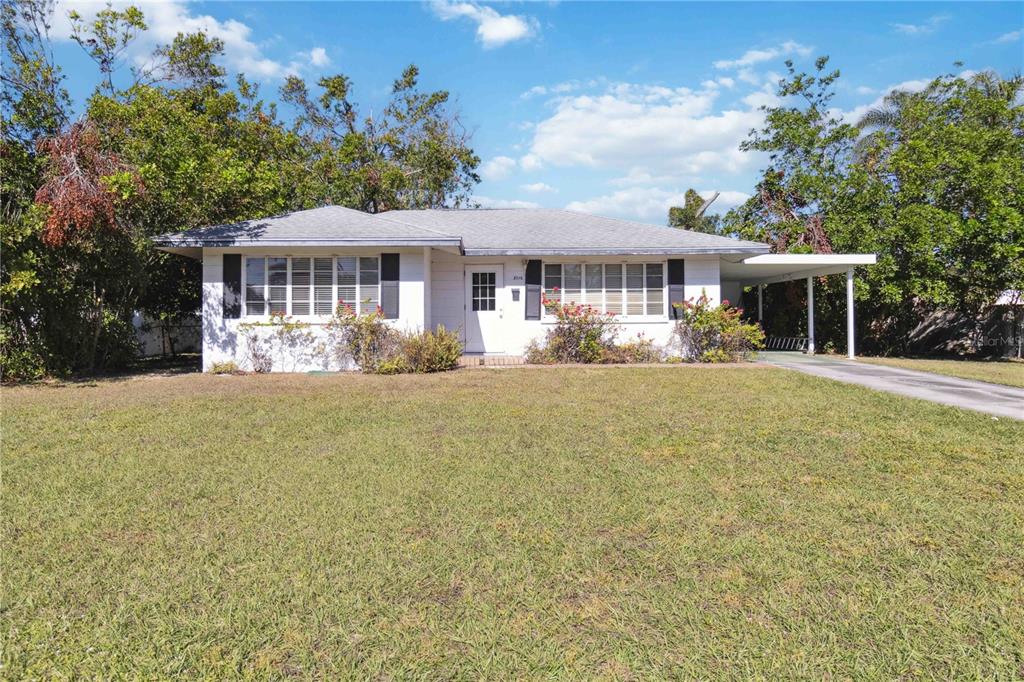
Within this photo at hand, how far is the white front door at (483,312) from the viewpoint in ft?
45.6

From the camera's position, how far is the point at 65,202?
9.22m

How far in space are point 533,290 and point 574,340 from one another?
61.7 inches

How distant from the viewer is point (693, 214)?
37656 mm

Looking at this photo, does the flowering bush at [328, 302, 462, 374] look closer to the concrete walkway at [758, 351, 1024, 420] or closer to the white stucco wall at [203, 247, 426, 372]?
the white stucco wall at [203, 247, 426, 372]

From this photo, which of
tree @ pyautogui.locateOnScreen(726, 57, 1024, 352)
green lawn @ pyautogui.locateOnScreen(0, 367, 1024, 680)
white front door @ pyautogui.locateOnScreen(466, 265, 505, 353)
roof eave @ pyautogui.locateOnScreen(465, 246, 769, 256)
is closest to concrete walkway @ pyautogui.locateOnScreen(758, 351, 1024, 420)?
green lawn @ pyautogui.locateOnScreen(0, 367, 1024, 680)

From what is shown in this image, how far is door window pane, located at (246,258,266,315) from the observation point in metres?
12.0

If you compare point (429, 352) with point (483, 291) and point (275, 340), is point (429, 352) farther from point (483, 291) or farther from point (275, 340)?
point (275, 340)

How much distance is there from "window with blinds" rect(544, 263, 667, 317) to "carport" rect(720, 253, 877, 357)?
2.30 metres

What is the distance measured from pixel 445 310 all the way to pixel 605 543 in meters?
11.0

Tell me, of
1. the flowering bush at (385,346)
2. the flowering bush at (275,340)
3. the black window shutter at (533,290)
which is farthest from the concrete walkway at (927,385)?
the flowering bush at (275,340)

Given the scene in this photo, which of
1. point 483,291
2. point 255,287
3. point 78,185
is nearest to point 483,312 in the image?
point 483,291

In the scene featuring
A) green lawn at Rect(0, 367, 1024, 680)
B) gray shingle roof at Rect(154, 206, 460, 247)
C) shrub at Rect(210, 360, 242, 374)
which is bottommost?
green lawn at Rect(0, 367, 1024, 680)

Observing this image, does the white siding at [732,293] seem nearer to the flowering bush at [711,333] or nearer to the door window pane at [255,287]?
the flowering bush at [711,333]

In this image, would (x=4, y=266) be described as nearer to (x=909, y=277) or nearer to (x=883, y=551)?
(x=883, y=551)
